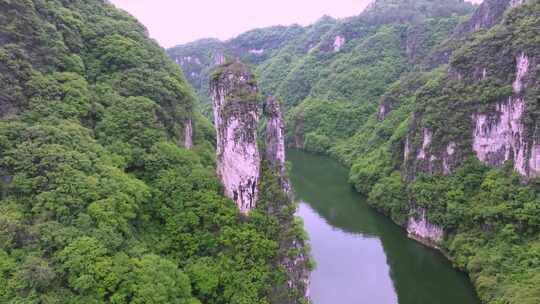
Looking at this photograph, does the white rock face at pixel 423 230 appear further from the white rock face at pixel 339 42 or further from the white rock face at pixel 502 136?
the white rock face at pixel 339 42

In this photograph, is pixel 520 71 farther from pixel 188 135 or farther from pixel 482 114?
pixel 188 135

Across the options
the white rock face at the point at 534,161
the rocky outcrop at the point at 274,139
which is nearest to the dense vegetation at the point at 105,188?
the rocky outcrop at the point at 274,139

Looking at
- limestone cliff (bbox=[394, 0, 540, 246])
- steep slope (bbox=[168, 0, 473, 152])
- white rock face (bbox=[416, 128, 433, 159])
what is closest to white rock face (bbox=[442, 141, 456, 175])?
limestone cliff (bbox=[394, 0, 540, 246])

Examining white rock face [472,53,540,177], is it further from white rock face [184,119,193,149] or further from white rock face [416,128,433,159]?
white rock face [184,119,193,149]

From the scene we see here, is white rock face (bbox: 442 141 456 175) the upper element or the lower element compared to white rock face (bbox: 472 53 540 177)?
lower

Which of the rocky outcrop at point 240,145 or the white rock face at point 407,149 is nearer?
the rocky outcrop at point 240,145

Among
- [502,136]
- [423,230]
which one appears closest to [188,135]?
[423,230]
